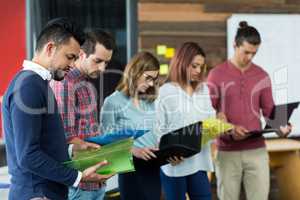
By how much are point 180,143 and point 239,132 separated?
0.58 metres

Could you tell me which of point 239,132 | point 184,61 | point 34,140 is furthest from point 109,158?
point 239,132

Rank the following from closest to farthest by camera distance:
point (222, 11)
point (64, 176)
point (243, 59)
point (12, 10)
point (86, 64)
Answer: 1. point (64, 176)
2. point (86, 64)
3. point (243, 59)
4. point (12, 10)
5. point (222, 11)

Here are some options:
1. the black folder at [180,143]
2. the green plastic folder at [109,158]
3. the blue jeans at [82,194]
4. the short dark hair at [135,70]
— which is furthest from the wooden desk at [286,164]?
the green plastic folder at [109,158]

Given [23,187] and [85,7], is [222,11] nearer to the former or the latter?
[85,7]

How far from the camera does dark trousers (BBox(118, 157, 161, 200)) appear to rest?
242 cm

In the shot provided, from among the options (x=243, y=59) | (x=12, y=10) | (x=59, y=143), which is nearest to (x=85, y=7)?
(x=12, y=10)

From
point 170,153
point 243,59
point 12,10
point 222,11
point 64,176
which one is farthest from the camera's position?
point 222,11

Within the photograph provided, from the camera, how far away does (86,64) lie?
206 centimetres

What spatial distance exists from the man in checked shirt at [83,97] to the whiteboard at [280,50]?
2.15m

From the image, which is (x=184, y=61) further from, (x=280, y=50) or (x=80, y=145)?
(x=280, y=50)

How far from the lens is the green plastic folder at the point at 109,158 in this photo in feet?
5.25

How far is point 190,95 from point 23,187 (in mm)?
1324

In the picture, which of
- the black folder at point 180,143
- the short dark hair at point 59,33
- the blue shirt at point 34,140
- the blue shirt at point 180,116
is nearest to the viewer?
the blue shirt at point 34,140

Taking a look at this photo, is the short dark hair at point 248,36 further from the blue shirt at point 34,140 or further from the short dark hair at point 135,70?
the blue shirt at point 34,140
